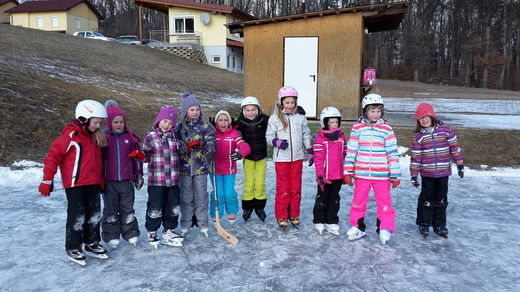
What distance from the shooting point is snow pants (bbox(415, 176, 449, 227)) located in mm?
3988

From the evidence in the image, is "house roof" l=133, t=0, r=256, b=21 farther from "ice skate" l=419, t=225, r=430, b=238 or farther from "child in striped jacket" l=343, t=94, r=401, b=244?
"ice skate" l=419, t=225, r=430, b=238

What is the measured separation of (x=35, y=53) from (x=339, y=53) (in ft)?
36.6

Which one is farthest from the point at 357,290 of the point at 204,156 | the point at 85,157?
the point at 85,157

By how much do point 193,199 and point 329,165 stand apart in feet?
4.62

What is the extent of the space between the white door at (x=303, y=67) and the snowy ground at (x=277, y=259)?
5.83m

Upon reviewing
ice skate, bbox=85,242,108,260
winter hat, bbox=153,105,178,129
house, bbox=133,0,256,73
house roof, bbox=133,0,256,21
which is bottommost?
ice skate, bbox=85,242,108,260

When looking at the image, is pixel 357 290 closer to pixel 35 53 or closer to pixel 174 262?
pixel 174 262

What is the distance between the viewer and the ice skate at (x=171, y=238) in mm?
3809

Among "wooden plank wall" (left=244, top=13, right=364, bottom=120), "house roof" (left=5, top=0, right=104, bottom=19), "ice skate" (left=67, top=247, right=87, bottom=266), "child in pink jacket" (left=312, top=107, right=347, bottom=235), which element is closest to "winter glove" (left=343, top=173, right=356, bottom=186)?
"child in pink jacket" (left=312, top=107, right=347, bottom=235)

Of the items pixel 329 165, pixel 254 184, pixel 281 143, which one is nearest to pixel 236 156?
pixel 281 143

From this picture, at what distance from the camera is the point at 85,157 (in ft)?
10.9

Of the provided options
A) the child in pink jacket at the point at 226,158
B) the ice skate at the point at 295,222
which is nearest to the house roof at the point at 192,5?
the child in pink jacket at the point at 226,158

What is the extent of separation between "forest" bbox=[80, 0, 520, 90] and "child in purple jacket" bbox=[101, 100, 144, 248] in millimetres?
37773

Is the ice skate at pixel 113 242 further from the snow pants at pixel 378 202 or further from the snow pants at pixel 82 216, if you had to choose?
the snow pants at pixel 378 202
